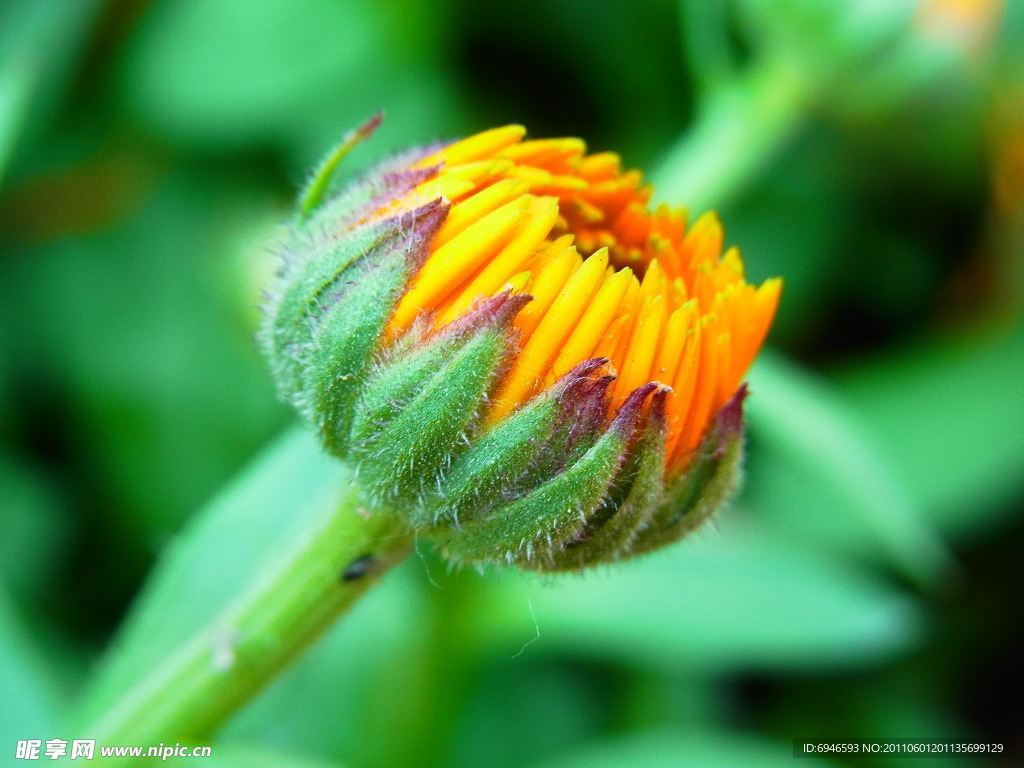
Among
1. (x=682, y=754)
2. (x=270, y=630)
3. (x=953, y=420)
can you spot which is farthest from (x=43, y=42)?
(x=953, y=420)

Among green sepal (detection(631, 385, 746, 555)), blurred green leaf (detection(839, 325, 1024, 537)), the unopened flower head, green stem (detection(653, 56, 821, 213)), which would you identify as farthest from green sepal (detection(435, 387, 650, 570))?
blurred green leaf (detection(839, 325, 1024, 537))

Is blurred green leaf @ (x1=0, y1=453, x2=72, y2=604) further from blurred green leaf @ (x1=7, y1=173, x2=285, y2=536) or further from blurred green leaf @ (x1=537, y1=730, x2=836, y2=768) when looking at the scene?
blurred green leaf @ (x1=537, y1=730, x2=836, y2=768)

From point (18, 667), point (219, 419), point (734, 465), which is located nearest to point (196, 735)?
point (18, 667)

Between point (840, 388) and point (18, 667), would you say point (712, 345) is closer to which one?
point (18, 667)

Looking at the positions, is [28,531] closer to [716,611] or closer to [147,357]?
[147,357]

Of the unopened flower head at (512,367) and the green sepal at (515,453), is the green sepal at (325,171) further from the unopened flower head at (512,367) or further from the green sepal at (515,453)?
the green sepal at (515,453)

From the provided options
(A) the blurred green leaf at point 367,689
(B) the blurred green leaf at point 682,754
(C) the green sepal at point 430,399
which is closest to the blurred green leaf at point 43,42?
(A) the blurred green leaf at point 367,689
